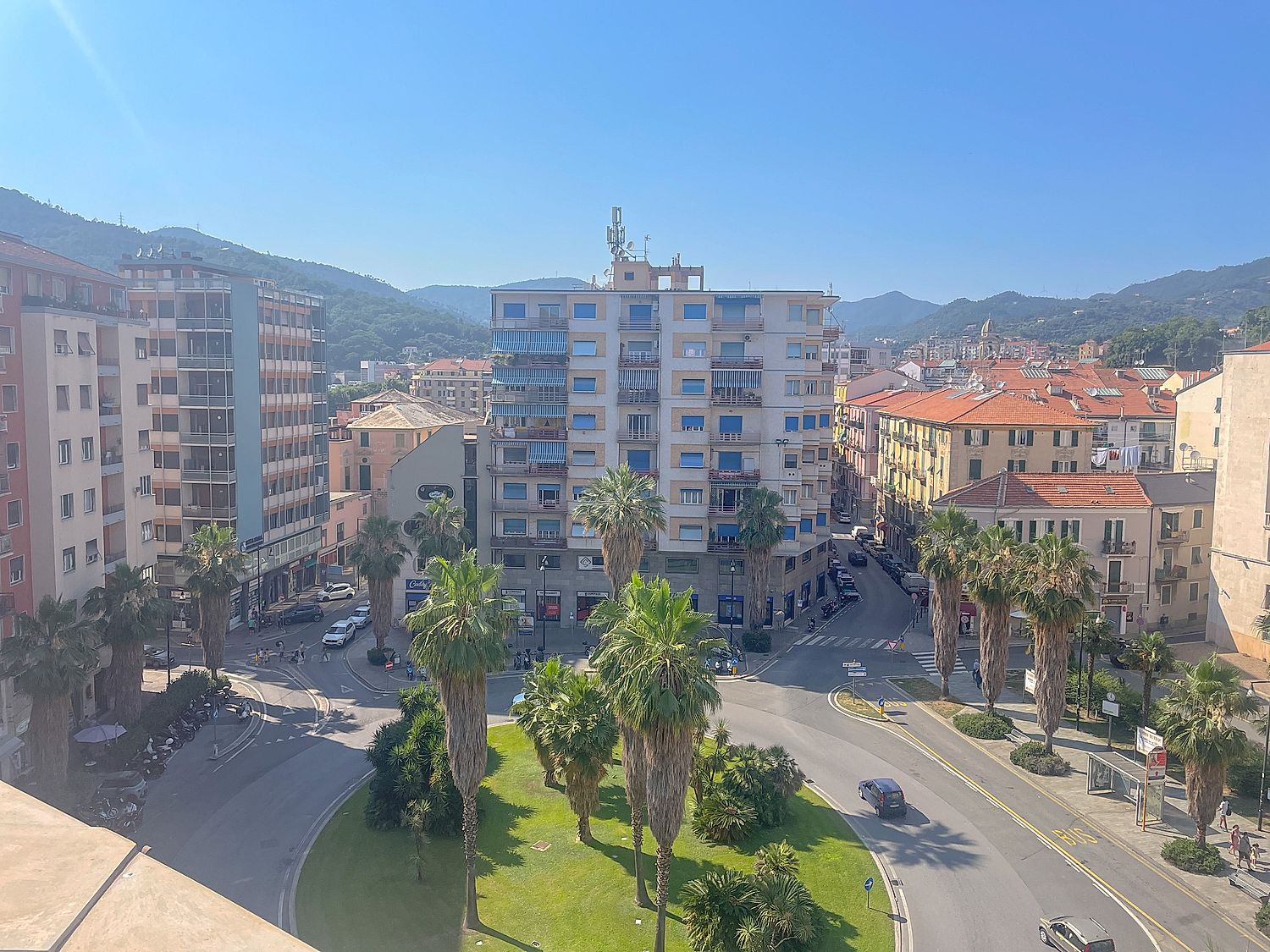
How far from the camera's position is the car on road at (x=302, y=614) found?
75.5 m

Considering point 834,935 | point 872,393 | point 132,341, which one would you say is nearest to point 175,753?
point 132,341

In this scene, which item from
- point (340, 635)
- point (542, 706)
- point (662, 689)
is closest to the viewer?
point (662, 689)

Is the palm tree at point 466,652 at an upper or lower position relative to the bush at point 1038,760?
upper

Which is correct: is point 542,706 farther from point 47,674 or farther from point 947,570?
point 947,570

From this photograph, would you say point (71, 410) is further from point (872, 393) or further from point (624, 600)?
point (872, 393)

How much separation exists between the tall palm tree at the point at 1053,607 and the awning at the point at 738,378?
29.1 m

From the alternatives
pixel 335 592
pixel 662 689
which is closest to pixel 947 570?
pixel 662 689

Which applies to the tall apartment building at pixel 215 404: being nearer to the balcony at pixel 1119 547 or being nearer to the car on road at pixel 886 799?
the car on road at pixel 886 799

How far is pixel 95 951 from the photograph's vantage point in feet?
12.3

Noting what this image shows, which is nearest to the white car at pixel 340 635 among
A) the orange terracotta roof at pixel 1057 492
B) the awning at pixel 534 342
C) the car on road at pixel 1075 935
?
the awning at pixel 534 342

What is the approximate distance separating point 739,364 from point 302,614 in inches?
1634

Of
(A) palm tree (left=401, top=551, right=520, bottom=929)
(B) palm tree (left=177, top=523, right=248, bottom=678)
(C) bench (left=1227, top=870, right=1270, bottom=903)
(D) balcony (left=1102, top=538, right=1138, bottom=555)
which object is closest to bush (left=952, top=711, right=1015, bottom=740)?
(C) bench (left=1227, top=870, right=1270, bottom=903)

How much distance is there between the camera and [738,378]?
72312 mm

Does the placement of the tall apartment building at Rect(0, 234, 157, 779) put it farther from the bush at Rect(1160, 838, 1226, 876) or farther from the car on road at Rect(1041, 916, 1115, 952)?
the bush at Rect(1160, 838, 1226, 876)
